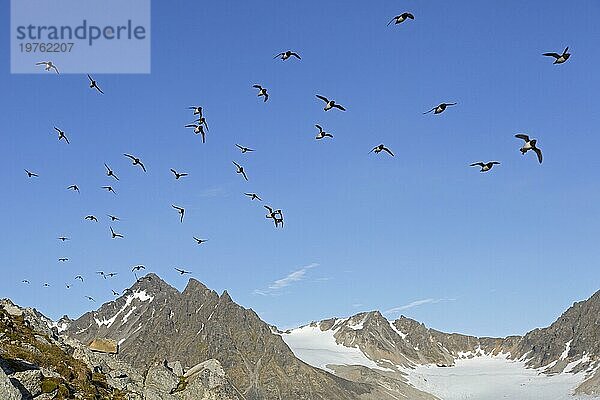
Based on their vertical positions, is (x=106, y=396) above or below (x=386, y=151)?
below

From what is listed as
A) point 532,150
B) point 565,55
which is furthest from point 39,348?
point 565,55

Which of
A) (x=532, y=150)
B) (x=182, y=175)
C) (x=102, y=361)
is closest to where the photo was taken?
(x=532, y=150)

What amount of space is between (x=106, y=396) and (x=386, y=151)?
26.1 meters

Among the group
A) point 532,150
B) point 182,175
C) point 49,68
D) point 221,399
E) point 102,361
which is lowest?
point 221,399

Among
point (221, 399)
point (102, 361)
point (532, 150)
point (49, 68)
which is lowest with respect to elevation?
point (221, 399)

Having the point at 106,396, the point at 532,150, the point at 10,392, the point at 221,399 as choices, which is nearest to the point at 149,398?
the point at 106,396

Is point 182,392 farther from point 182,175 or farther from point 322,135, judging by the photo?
point 322,135

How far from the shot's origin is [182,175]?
55.7 m

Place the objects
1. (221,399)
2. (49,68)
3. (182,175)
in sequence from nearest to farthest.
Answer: (49,68), (182,175), (221,399)

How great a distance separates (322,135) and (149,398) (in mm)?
24959

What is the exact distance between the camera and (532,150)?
4012 cm

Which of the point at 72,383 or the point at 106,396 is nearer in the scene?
the point at 72,383

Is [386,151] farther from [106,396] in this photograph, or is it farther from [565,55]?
[106,396]

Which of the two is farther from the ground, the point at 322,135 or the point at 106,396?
the point at 322,135
